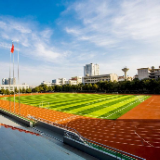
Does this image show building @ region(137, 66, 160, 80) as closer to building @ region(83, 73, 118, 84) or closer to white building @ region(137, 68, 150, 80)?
white building @ region(137, 68, 150, 80)

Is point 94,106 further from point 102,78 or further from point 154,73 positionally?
point 102,78

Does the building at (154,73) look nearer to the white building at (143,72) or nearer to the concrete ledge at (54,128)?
the white building at (143,72)

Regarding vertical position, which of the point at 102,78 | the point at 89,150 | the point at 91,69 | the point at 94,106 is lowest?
the point at 94,106

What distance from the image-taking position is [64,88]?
308ft

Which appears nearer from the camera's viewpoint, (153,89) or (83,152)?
(83,152)

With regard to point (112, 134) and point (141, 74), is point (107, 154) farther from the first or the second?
point (141, 74)

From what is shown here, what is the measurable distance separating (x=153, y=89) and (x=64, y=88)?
58293 mm

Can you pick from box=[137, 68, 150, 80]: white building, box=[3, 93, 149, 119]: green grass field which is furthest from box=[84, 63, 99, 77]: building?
box=[3, 93, 149, 119]: green grass field

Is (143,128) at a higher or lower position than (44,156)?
lower

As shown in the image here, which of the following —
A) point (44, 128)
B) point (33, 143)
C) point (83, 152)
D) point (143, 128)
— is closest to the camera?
point (83, 152)

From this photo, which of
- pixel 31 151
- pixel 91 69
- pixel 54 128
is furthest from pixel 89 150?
pixel 91 69

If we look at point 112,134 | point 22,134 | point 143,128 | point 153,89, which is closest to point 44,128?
point 22,134

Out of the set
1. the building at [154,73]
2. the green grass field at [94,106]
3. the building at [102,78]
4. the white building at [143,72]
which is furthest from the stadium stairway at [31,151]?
the building at [102,78]

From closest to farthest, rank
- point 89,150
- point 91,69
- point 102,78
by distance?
point 89,150
point 102,78
point 91,69
